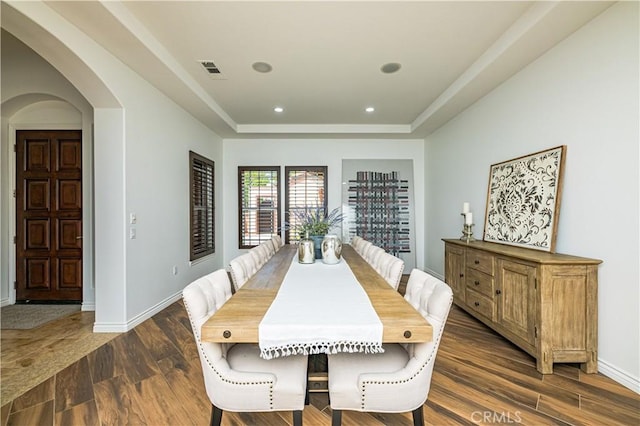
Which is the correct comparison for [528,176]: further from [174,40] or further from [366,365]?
[174,40]

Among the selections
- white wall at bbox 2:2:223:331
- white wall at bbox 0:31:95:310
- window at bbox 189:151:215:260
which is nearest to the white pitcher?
white wall at bbox 2:2:223:331

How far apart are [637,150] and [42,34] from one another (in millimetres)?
4303

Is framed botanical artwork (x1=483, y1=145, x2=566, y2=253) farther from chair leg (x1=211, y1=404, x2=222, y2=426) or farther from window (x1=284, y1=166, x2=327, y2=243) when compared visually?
window (x1=284, y1=166, x2=327, y2=243)

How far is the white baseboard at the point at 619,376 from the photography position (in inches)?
78.3

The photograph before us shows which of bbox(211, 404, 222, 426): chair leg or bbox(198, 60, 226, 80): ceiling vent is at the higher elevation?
bbox(198, 60, 226, 80): ceiling vent

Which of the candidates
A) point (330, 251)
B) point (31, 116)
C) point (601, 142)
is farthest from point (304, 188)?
point (601, 142)

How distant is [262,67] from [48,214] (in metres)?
3.44

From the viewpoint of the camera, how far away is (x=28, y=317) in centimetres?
342

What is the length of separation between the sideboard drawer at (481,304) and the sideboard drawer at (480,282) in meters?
0.05

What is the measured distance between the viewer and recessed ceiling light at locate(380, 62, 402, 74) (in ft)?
10.5

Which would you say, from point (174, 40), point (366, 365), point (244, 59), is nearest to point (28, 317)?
point (174, 40)

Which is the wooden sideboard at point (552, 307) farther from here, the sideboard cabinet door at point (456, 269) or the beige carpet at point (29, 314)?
the beige carpet at point (29, 314)

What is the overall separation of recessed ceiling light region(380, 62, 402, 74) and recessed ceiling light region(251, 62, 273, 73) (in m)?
1.27

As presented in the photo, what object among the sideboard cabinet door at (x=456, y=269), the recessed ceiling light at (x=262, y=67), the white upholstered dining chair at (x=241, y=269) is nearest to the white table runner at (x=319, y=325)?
the white upholstered dining chair at (x=241, y=269)
